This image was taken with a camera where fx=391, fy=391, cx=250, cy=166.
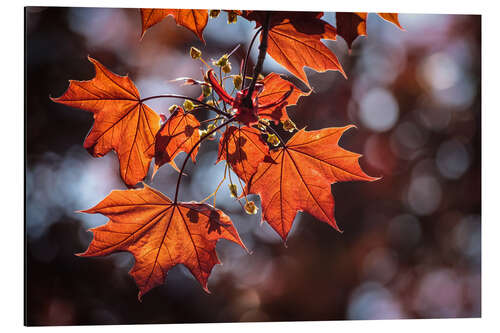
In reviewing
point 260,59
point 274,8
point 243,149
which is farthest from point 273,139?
point 274,8

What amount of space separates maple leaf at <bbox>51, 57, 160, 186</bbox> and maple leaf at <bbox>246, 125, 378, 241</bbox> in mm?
280

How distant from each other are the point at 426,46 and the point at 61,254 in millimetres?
1660

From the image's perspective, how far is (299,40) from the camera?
35.8 inches

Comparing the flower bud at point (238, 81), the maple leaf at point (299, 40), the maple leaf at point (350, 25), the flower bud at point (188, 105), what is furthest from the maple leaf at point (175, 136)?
the maple leaf at point (350, 25)

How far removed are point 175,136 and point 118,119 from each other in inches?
7.3

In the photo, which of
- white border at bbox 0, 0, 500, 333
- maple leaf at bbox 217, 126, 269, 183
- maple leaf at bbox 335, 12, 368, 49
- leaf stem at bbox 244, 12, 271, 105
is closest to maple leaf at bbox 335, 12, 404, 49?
maple leaf at bbox 335, 12, 368, 49

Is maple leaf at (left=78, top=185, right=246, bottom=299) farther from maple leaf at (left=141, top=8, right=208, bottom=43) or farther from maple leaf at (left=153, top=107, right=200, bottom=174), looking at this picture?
maple leaf at (left=141, top=8, right=208, bottom=43)

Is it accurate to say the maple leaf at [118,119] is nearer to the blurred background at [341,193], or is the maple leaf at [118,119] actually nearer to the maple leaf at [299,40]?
the blurred background at [341,193]

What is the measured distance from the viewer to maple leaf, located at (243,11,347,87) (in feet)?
2.86

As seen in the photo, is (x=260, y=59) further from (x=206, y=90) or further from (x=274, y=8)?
(x=274, y=8)

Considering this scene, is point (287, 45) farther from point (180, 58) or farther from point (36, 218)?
point (36, 218)

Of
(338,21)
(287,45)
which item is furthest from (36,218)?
(338,21)

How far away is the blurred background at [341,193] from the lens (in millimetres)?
1353

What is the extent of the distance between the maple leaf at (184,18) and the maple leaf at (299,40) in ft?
0.34
